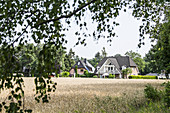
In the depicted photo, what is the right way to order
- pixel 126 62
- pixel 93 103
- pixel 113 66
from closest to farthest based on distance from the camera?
pixel 93 103 < pixel 113 66 < pixel 126 62

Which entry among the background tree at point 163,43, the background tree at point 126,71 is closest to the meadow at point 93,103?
the background tree at point 163,43

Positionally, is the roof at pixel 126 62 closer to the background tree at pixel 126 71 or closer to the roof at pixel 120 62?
the roof at pixel 120 62

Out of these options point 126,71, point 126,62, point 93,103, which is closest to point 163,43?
point 93,103

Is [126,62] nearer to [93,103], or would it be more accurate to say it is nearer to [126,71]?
[126,71]

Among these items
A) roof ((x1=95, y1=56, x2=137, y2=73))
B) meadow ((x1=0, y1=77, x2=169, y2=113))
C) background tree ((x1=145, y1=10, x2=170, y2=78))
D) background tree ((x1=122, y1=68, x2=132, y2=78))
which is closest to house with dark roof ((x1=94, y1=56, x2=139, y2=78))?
roof ((x1=95, y1=56, x2=137, y2=73))

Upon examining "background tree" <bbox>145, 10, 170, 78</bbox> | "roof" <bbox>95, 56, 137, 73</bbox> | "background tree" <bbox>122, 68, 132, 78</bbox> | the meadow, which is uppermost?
"roof" <bbox>95, 56, 137, 73</bbox>

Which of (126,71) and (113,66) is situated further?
(113,66)

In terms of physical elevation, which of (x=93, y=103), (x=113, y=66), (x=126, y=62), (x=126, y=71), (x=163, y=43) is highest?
(x=126, y=62)

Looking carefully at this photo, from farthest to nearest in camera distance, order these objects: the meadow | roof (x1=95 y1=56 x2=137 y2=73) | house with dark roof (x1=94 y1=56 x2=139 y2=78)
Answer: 1. roof (x1=95 y1=56 x2=137 y2=73)
2. house with dark roof (x1=94 y1=56 x2=139 y2=78)
3. the meadow

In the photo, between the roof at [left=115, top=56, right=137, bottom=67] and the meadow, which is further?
the roof at [left=115, top=56, right=137, bottom=67]

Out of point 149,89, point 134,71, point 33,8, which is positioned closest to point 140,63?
point 134,71

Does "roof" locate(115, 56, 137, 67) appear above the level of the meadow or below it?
above

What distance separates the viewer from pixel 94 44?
10.6 ft

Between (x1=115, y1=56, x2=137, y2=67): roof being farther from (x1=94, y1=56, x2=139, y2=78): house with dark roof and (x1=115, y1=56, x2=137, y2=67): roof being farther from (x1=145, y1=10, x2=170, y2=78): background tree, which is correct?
(x1=145, y1=10, x2=170, y2=78): background tree
